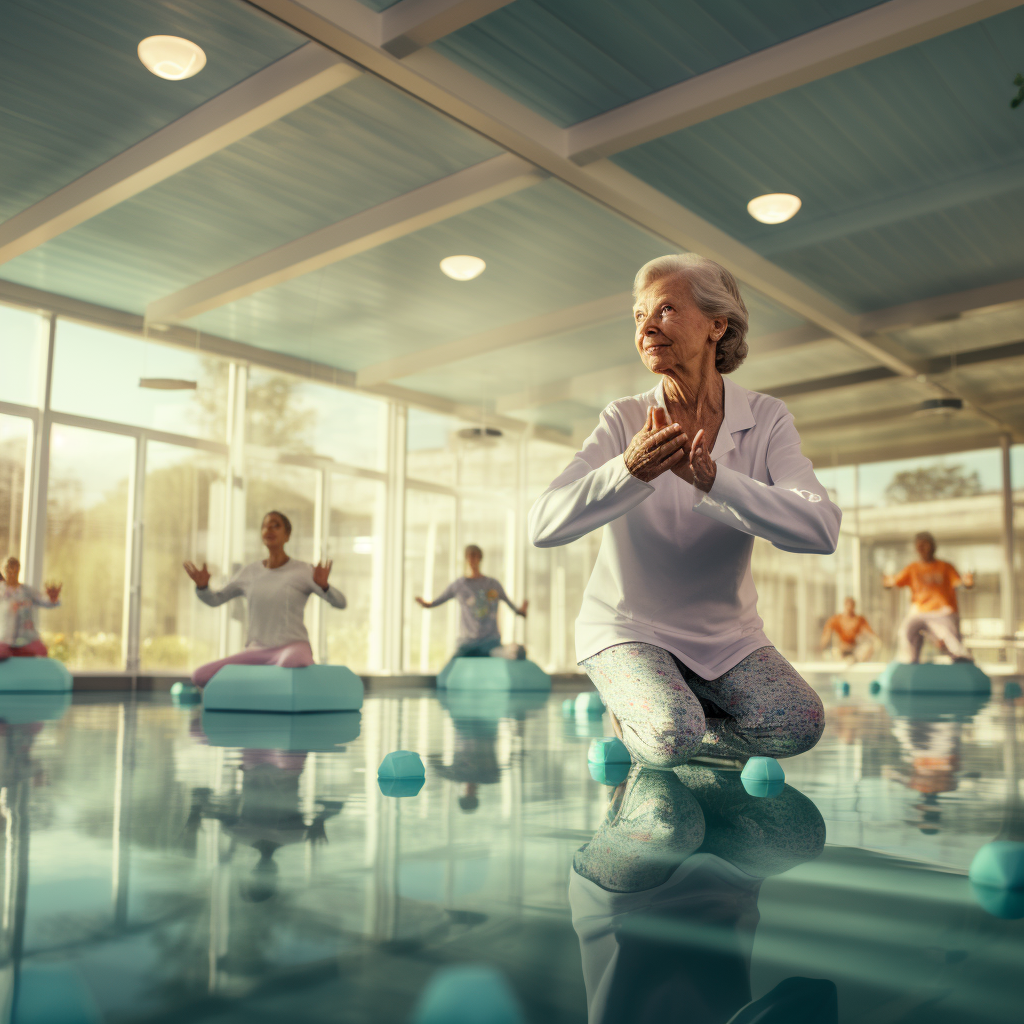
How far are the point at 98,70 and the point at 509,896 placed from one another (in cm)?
666

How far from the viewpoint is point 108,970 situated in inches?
38.8

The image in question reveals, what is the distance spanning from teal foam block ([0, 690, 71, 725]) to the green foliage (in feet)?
43.6

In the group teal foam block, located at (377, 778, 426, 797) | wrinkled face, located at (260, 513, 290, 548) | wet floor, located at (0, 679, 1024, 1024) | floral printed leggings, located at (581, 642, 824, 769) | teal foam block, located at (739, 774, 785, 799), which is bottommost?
teal foam block, located at (377, 778, 426, 797)

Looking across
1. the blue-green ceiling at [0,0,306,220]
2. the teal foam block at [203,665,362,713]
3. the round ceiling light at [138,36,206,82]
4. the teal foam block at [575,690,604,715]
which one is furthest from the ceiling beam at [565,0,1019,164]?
the teal foam block at [203,665,362,713]

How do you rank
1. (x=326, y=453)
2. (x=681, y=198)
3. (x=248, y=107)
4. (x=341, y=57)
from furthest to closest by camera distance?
1. (x=326, y=453)
2. (x=681, y=198)
3. (x=248, y=107)
4. (x=341, y=57)

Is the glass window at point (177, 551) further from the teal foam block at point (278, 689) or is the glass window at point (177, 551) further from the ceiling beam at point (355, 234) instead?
the teal foam block at point (278, 689)

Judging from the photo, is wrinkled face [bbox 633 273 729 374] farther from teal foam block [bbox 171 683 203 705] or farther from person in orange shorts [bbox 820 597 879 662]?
person in orange shorts [bbox 820 597 879 662]

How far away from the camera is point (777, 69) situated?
5.99 m

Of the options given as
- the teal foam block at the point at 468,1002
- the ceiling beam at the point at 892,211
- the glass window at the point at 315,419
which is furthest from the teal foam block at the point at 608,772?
the glass window at the point at 315,419

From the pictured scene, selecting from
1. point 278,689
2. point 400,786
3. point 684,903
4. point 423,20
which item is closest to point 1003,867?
point 684,903

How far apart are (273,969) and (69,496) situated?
10.6m

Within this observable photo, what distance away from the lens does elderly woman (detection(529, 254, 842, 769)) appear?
2564mm

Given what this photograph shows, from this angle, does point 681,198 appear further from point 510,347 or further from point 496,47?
point 510,347

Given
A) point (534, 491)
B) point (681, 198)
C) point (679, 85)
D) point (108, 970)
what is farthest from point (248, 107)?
point (534, 491)
